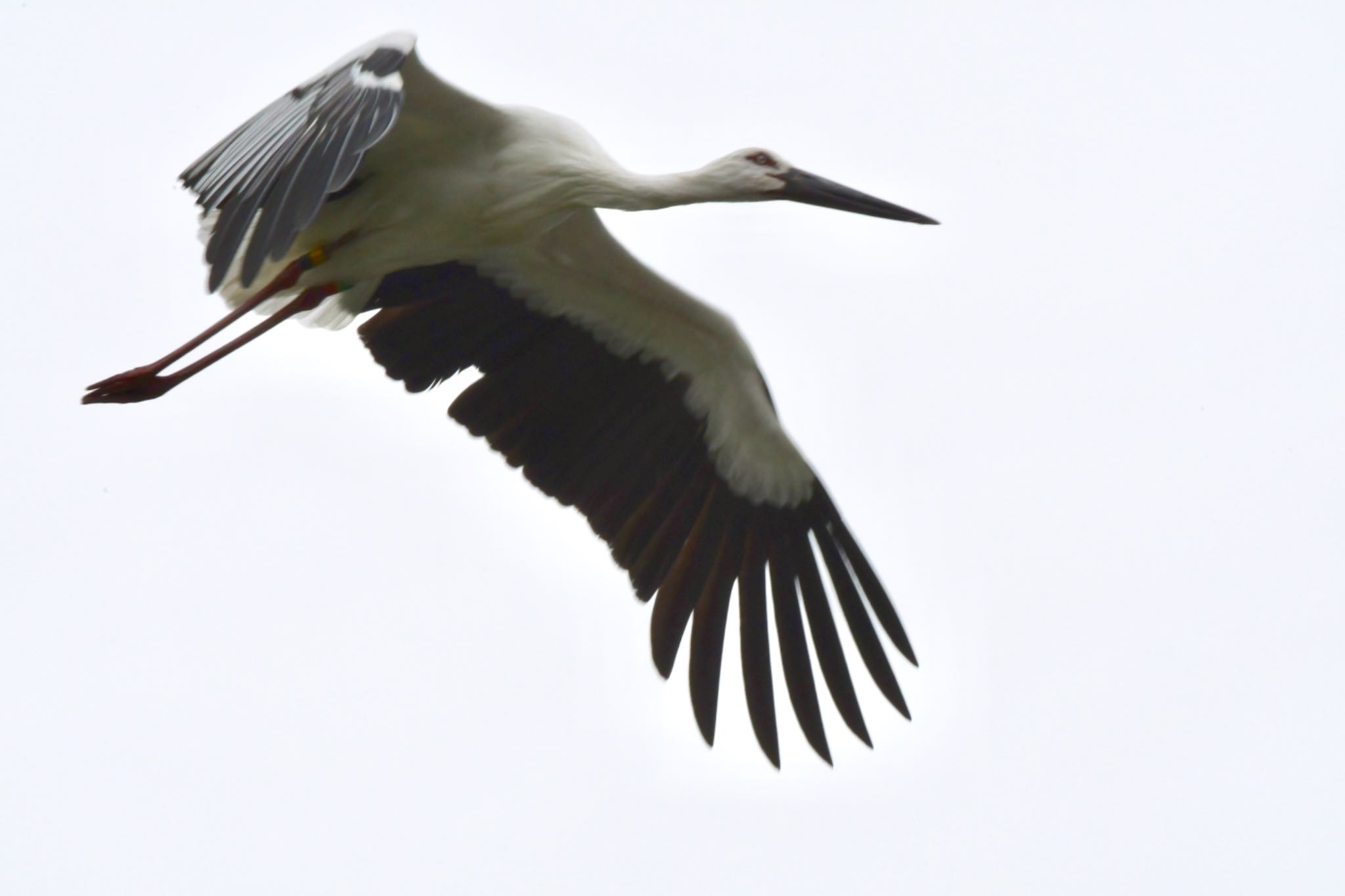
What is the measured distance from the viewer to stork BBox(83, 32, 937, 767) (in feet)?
27.4

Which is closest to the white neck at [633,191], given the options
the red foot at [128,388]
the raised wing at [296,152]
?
the raised wing at [296,152]

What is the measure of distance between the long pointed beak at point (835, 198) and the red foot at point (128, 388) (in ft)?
9.20

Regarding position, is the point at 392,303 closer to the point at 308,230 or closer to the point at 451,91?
the point at 308,230

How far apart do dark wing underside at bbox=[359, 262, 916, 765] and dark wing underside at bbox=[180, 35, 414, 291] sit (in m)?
1.54

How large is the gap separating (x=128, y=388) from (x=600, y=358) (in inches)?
83.2

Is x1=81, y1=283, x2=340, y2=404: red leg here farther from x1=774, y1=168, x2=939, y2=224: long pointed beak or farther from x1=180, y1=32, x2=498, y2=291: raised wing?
x1=774, y1=168, x2=939, y2=224: long pointed beak

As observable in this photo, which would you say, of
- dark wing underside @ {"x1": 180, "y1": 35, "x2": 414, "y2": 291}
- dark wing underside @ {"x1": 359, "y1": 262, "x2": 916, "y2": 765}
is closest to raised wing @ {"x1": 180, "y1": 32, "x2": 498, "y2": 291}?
dark wing underside @ {"x1": 180, "y1": 35, "x2": 414, "y2": 291}

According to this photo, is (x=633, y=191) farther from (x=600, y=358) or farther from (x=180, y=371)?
(x=180, y=371)

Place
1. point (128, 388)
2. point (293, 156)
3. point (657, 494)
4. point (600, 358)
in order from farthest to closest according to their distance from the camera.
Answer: point (657, 494) < point (600, 358) < point (128, 388) < point (293, 156)

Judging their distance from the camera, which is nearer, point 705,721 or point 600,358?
point 705,721

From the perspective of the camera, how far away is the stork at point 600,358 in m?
8.36

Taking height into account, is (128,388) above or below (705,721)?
above

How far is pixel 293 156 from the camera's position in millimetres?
7004

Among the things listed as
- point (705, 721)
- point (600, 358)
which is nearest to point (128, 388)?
point (600, 358)
